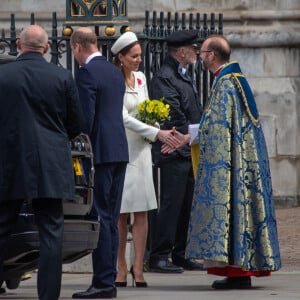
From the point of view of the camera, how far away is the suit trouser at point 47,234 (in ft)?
30.5

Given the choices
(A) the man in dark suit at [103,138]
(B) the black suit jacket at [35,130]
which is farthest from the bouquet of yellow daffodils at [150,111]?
(B) the black suit jacket at [35,130]

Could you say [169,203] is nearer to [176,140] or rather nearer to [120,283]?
[176,140]

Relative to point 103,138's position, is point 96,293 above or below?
below

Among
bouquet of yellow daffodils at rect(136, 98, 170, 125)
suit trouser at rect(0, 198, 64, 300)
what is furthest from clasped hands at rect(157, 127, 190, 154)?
suit trouser at rect(0, 198, 64, 300)

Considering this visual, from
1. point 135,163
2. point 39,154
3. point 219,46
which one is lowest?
point 135,163

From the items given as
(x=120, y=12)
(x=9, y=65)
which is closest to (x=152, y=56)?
(x=120, y=12)

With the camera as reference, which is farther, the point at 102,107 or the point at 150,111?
the point at 150,111

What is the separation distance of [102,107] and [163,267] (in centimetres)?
259

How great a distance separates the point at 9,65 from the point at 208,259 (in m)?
2.27

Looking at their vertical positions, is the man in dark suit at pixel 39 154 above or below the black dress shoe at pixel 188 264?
above

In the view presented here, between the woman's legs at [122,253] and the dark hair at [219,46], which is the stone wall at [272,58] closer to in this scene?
the woman's legs at [122,253]

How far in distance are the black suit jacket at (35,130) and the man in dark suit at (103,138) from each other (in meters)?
0.82

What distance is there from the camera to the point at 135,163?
1152cm

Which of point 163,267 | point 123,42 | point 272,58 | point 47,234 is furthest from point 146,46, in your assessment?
point 272,58
